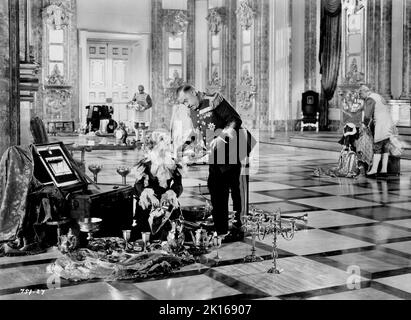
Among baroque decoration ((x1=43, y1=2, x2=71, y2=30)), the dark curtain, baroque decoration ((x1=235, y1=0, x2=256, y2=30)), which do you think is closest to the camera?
the dark curtain

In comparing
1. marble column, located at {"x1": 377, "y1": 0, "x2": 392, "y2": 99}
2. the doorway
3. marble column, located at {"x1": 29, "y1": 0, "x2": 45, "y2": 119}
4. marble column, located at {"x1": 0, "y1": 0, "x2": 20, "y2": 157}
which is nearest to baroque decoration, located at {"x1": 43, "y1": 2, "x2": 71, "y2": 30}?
marble column, located at {"x1": 29, "y1": 0, "x2": 45, "y2": 119}

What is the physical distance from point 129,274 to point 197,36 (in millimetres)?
17963

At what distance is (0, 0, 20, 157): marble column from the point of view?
18.1 feet

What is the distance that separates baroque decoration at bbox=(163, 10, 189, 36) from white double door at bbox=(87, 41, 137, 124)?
156cm

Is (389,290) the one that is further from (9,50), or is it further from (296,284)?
(9,50)

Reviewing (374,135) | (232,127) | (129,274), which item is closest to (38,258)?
(129,274)

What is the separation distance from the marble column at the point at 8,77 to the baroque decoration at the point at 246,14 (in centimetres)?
1507

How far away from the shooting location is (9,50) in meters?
5.56

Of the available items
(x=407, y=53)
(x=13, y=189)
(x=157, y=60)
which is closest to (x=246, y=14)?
(x=157, y=60)

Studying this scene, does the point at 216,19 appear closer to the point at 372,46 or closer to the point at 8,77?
the point at 372,46

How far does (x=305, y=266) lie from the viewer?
4.63m

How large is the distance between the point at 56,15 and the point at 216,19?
4.94m

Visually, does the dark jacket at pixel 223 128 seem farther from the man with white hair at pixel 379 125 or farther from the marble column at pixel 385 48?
the marble column at pixel 385 48

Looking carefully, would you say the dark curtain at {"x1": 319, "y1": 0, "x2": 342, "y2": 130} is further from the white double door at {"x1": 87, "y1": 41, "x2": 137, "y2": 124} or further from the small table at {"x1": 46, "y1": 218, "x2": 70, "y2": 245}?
the small table at {"x1": 46, "y1": 218, "x2": 70, "y2": 245}
